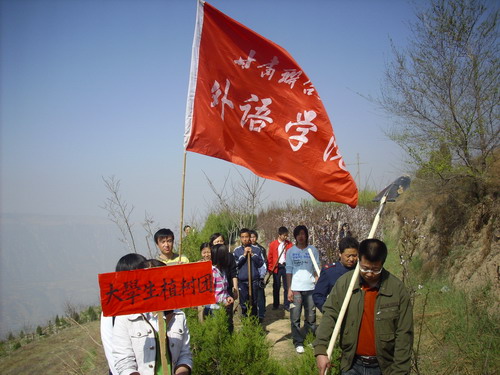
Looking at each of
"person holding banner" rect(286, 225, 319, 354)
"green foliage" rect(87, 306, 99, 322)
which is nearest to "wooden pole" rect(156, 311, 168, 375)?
"person holding banner" rect(286, 225, 319, 354)

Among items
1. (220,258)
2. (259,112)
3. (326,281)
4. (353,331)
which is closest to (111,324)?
(353,331)

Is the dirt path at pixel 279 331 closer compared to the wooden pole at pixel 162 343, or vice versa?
the wooden pole at pixel 162 343

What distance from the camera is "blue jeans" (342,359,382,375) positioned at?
117 inches

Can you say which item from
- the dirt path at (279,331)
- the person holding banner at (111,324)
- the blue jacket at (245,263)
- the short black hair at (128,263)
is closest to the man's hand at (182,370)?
the person holding banner at (111,324)

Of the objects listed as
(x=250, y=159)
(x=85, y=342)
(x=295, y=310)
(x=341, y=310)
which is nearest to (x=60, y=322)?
(x=85, y=342)

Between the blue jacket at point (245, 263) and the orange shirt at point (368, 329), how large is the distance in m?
4.44

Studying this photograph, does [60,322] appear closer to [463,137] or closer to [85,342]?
[85,342]

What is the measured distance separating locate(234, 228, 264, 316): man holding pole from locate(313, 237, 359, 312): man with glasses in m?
2.78

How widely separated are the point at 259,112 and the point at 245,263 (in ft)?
12.4

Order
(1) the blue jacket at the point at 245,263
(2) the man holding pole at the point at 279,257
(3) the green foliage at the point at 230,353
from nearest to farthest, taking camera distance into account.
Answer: (3) the green foliage at the point at 230,353 < (1) the blue jacket at the point at 245,263 < (2) the man holding pole at the point at 279,257

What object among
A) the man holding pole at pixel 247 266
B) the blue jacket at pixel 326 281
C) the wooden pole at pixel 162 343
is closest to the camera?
the wooden pole at pixel 162 343

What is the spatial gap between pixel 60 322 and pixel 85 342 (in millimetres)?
5600

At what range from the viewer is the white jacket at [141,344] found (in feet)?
8.88

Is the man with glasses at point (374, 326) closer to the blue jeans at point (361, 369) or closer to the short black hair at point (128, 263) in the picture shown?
the blue jeans at point (361, 369)
